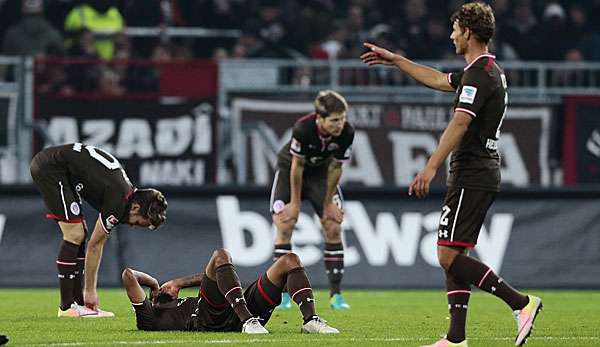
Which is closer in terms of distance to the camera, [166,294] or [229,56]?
[166,294]

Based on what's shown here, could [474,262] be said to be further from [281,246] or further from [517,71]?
[517,71]

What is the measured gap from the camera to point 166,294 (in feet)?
32.6

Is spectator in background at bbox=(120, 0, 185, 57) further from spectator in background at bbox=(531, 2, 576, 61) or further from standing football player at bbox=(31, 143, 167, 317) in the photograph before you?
standing football player at bbox=(31, 143, 167, 317)

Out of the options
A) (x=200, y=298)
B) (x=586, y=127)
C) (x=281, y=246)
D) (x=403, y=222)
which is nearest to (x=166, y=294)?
(x=200, y=298)

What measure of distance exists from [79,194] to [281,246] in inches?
94.3

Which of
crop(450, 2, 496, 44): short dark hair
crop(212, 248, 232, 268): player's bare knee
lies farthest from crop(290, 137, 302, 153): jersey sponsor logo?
crop(450, 2, 496, 44): short dark hair

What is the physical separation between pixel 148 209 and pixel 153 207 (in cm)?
7

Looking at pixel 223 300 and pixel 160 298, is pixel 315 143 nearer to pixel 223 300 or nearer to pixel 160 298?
pixel 160 298

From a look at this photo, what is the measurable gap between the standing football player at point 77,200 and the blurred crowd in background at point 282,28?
760 centimetres

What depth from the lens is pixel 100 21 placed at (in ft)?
69.8

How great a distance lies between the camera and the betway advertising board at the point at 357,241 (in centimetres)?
1703

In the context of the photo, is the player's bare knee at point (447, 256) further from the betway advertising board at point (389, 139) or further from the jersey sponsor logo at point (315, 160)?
the betway advertising board at point (389, 139)

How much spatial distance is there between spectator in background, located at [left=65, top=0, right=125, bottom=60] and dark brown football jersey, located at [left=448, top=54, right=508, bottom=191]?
1263 centimetres

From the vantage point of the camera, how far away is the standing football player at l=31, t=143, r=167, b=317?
467 inches
